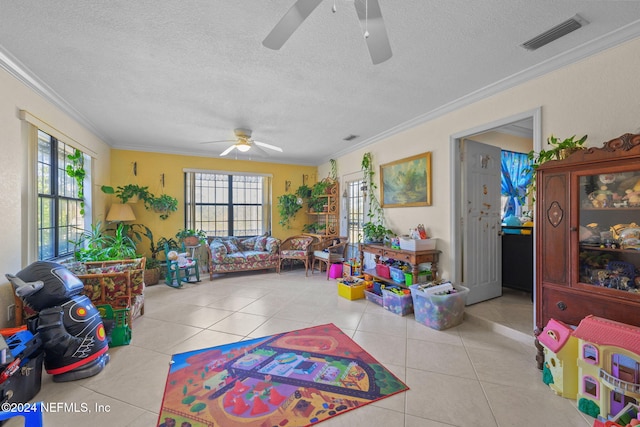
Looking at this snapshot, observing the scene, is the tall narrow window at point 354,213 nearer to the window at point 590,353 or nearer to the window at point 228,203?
the window at point 228,203

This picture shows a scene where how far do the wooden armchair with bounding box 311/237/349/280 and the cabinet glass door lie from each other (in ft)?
12.8

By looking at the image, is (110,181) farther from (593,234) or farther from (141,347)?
(593,234)

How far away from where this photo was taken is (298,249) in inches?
227

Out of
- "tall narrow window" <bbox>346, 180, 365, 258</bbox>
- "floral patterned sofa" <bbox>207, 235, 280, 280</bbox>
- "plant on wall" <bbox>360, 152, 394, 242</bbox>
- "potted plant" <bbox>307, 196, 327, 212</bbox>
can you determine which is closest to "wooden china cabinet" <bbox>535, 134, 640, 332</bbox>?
"plant on wall" <bbox>360, 152, 394, 242</bbox>

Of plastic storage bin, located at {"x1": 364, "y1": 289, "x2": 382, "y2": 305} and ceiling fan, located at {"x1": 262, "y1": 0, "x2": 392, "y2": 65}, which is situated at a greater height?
ceiling fan, located at {"x1": 262, "y1": 0, "x2": 392, "y2": 65}

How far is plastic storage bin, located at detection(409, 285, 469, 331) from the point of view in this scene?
9.37ft

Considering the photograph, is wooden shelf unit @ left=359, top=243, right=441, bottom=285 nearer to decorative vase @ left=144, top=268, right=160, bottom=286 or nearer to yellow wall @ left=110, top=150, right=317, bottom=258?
yellow wall @ left=110, top=150, right=317, bottom=258

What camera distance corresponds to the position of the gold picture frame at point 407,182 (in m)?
3.66

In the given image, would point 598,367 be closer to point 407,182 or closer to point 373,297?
point 373,297

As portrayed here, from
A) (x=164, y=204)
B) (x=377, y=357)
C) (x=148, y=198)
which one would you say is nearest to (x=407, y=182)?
(x=377, y=357)

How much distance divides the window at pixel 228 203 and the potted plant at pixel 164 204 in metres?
0.33

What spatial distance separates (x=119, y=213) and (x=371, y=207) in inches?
179

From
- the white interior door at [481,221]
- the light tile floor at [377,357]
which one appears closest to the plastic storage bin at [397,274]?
the light tile floor at [377,357]

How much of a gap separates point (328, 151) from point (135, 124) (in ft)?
11.4
